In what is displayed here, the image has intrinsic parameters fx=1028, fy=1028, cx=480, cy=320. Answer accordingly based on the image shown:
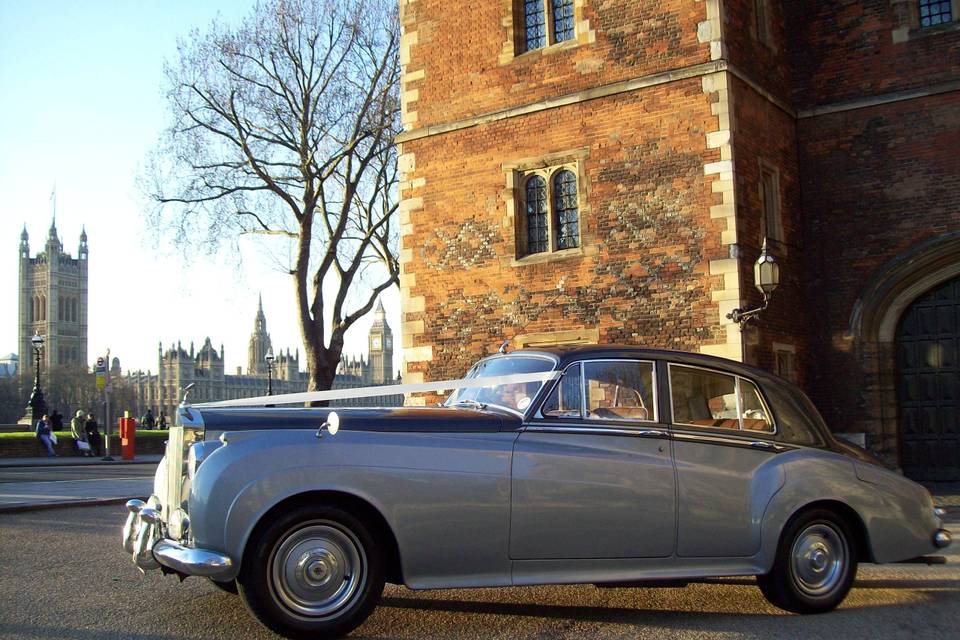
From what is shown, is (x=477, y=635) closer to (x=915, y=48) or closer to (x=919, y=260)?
(x=919, y=260)

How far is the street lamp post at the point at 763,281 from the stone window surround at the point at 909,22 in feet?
15.4

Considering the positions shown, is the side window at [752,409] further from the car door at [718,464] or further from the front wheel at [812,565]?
the front wheel at [812,565]

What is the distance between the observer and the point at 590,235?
50.4 ft

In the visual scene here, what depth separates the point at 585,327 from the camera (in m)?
15.3

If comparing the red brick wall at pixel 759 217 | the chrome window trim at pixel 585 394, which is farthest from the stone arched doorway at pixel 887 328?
the chrome window trim at pixel 585 394

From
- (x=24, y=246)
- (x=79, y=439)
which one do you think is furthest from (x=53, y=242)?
(x=79, y=439)

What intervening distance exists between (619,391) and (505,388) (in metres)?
0.67

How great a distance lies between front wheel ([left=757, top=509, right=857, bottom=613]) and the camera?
6.01m

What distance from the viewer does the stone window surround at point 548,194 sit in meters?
15.5

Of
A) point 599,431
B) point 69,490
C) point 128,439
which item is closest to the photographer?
point 599,431

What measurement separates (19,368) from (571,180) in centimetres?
16001

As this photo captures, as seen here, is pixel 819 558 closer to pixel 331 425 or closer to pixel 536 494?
pixel 536 494

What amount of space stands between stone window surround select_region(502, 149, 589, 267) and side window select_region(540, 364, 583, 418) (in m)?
9.68

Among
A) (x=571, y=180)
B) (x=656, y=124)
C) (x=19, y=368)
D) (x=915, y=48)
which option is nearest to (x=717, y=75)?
(x=656, y=124)
